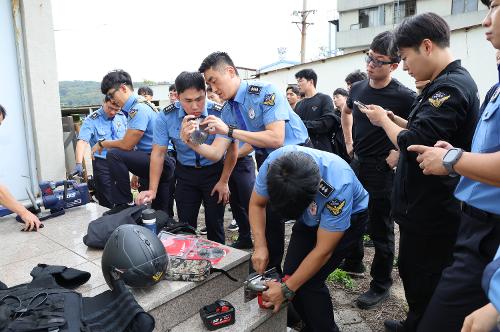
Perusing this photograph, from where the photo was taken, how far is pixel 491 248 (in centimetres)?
143

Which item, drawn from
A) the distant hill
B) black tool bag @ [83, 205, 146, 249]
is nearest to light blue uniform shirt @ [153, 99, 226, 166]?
black tool bag @ [83, 205, 146, 249]

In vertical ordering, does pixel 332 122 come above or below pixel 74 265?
above

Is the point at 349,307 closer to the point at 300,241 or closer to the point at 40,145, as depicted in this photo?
the point at 300,241

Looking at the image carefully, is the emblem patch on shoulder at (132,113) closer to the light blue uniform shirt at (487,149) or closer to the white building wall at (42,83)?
the white building wall at (42,83)

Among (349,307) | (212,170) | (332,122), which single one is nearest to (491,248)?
(349,307)

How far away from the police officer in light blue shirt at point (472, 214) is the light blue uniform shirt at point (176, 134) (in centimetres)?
210

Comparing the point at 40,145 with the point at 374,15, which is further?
the point at 374,15

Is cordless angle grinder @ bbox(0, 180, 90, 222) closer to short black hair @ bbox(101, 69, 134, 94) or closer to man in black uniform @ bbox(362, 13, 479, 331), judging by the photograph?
short black hair @ bbox(101, 69, 134, 94)

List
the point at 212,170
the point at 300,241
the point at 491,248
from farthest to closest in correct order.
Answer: the point at 212,170
the point at 300,241
the point at 491,248

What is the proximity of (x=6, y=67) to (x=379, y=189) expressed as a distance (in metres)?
4.41

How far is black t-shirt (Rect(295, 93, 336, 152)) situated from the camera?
→ 473 cm

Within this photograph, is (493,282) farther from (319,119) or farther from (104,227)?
(319,119)

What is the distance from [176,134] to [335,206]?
1.87 m

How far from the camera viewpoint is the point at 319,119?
15.7 ft
